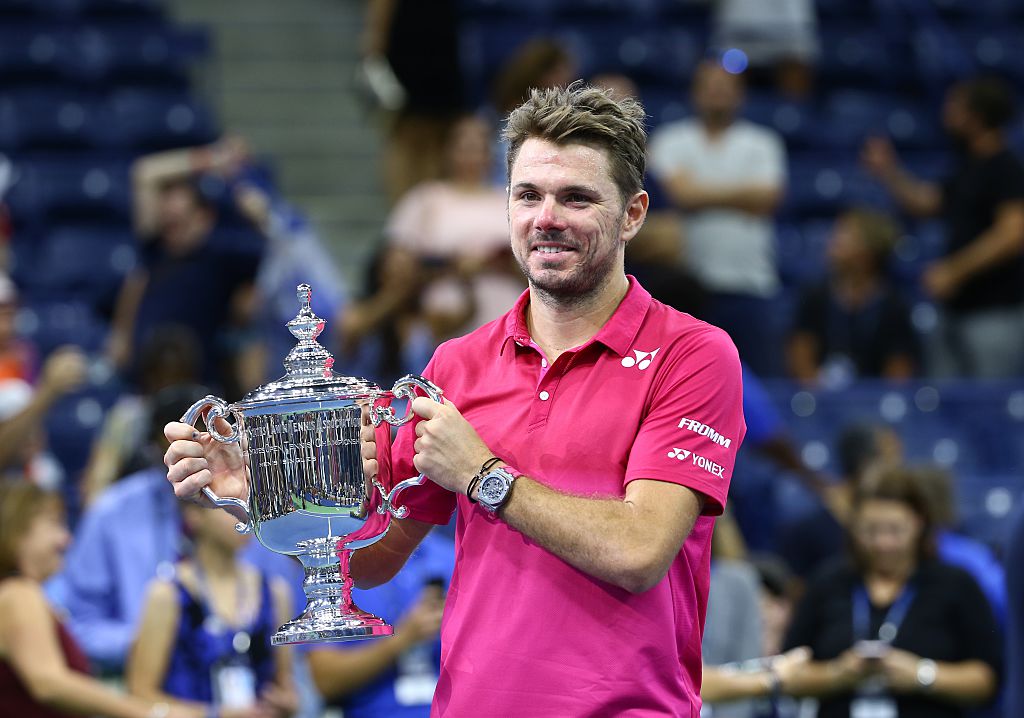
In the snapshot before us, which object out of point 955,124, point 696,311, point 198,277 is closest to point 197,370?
point 198,277

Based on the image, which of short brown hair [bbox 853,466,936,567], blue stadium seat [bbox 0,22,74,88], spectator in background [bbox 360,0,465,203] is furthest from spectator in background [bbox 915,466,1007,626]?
blue stadium seat [bbox 0,22,74,88]

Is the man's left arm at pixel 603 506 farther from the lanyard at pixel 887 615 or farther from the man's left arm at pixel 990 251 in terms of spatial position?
the man's left arm at pixel 990 251

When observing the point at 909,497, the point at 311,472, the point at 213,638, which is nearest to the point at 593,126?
the point at 311,472

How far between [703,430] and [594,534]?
0.27m

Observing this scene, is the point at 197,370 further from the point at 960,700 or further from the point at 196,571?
the point at 960,700

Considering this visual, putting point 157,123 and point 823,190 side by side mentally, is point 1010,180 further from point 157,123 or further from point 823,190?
point 157,123

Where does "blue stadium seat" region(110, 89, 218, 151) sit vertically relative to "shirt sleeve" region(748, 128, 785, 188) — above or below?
above

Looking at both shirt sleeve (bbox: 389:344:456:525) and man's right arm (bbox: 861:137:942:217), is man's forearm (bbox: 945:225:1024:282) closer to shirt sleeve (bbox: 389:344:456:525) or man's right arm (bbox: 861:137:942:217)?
man's right arm (bbox: 861:137:942:217)

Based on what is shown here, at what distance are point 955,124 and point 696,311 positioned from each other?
10.6ft

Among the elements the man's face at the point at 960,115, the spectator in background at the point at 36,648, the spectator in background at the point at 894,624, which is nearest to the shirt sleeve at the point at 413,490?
the spectator in background at the point at 36,648

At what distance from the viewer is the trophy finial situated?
2.80 meters

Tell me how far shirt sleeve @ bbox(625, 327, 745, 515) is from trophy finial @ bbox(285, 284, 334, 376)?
55 centimetres

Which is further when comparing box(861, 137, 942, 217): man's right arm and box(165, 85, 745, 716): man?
box(861, 137, 942, 217): man's right arm

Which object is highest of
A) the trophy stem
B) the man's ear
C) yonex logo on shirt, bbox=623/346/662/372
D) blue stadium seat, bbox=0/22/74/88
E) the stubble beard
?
blue stadium seat, bbox=0/22/74/88
